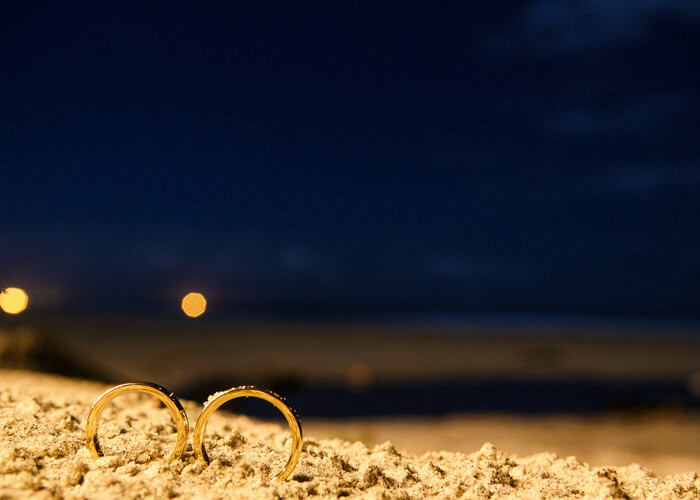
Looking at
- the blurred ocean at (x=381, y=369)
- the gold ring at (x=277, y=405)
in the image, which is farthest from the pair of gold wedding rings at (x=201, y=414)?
the blurred ocean at (x=381, y=369)

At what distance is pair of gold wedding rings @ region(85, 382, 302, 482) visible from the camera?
6.25 feet

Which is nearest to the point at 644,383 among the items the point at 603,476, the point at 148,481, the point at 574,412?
the point at 574,412

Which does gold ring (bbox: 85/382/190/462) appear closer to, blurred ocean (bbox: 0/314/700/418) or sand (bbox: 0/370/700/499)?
sand (bbox: 0/370/700/499)

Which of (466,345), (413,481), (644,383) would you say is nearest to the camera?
(413,481)

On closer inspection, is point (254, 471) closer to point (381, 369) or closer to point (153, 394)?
point (153, 394)

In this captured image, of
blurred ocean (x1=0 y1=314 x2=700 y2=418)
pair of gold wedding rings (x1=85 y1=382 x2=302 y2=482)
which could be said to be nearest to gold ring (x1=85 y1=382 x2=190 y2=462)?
pair of gold wedding rings (x1=85 y1=382 x2=302 y2=482)

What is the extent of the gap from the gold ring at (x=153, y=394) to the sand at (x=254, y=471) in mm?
54

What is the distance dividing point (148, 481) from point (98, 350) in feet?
54.6

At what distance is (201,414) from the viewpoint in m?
1.91

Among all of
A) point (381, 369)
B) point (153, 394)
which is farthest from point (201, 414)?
point (381, 369)

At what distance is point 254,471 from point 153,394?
430mm

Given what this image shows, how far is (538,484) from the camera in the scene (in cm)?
214

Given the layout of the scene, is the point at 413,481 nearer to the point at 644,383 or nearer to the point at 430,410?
the point at 430,410

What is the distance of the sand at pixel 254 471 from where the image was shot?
1800 millimetres
